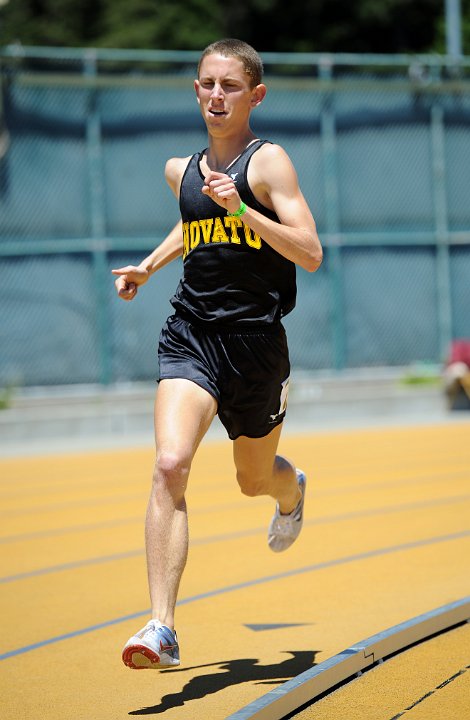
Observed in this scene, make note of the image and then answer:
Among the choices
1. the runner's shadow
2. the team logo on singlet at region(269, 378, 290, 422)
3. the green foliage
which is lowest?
the runner's shadow

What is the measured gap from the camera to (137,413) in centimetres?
1634

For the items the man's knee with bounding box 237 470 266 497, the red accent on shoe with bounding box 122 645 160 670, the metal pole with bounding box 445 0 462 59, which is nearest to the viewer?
the red accent on shoe with bounding box 122 645 160 670

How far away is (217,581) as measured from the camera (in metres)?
6.97

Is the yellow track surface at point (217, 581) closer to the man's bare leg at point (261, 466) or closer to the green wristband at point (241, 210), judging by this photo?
the man's bare leg at point (261, 466)

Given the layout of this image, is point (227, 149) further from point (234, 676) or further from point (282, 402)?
point (234, 676)

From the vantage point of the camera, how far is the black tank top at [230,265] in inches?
200

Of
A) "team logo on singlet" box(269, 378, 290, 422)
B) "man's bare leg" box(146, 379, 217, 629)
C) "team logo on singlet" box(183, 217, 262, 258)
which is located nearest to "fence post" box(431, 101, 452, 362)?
"team logo on singlet" box(269, 378, 290, 422)

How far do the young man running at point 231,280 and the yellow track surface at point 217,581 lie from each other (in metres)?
0.76

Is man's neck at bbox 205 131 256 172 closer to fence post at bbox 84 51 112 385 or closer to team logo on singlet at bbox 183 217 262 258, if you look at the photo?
team logo on singlet at bbox 183 217 262 258

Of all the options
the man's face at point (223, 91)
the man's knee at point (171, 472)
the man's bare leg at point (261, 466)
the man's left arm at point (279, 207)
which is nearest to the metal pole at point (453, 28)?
the man's bare leg at point (261, 466)

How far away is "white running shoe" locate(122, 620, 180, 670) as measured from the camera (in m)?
4.33

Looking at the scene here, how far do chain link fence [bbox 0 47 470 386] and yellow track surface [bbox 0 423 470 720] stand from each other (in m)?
6.43

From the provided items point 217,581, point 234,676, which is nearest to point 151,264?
point 234,676

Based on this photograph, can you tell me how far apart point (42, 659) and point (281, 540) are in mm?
1377
